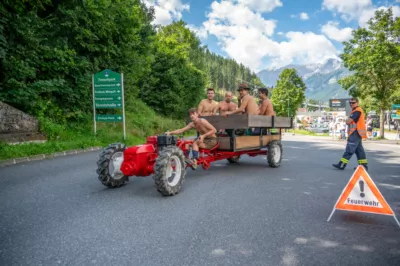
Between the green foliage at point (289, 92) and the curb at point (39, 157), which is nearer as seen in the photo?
the curb at point (39, 157)

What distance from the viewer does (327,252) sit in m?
3.13

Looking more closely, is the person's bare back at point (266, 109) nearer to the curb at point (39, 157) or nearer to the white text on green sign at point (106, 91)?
the curb at point (39, 157)

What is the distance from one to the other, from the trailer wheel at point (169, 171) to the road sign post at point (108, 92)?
9876 mm

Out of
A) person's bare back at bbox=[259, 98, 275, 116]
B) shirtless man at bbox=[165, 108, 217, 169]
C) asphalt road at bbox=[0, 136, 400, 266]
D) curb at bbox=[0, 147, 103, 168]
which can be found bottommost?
asphalt road at bbox=[0, 136, 400, 266]

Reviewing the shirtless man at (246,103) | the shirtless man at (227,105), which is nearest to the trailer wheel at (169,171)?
the shirtless man at (246,103)

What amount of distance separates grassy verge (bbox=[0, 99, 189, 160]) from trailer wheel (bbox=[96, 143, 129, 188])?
5012 millimetres

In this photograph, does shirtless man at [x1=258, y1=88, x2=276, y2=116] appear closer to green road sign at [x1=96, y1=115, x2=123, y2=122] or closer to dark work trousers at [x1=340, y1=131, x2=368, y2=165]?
dark work trousers at [x1=340, y1=131, x2=368, y2=165]

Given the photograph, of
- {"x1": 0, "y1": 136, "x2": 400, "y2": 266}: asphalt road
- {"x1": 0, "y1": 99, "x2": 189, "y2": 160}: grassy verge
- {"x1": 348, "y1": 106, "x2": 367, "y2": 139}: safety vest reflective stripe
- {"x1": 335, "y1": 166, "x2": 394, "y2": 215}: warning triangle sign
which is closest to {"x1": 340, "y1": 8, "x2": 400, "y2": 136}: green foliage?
{"x1": 0, "y1": 99, "x2": 189, "y2": 160}: grassy verge

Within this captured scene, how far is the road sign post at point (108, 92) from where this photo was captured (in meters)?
14.7

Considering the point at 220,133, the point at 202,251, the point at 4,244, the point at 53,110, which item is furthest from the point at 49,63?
the point at 202,251

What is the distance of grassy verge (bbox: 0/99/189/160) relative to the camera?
32.5 feet

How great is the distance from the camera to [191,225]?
12.7ft

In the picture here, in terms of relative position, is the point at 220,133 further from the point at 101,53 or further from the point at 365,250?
the point at 101,53

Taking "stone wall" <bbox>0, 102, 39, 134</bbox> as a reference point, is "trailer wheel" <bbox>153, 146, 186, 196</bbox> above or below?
below
